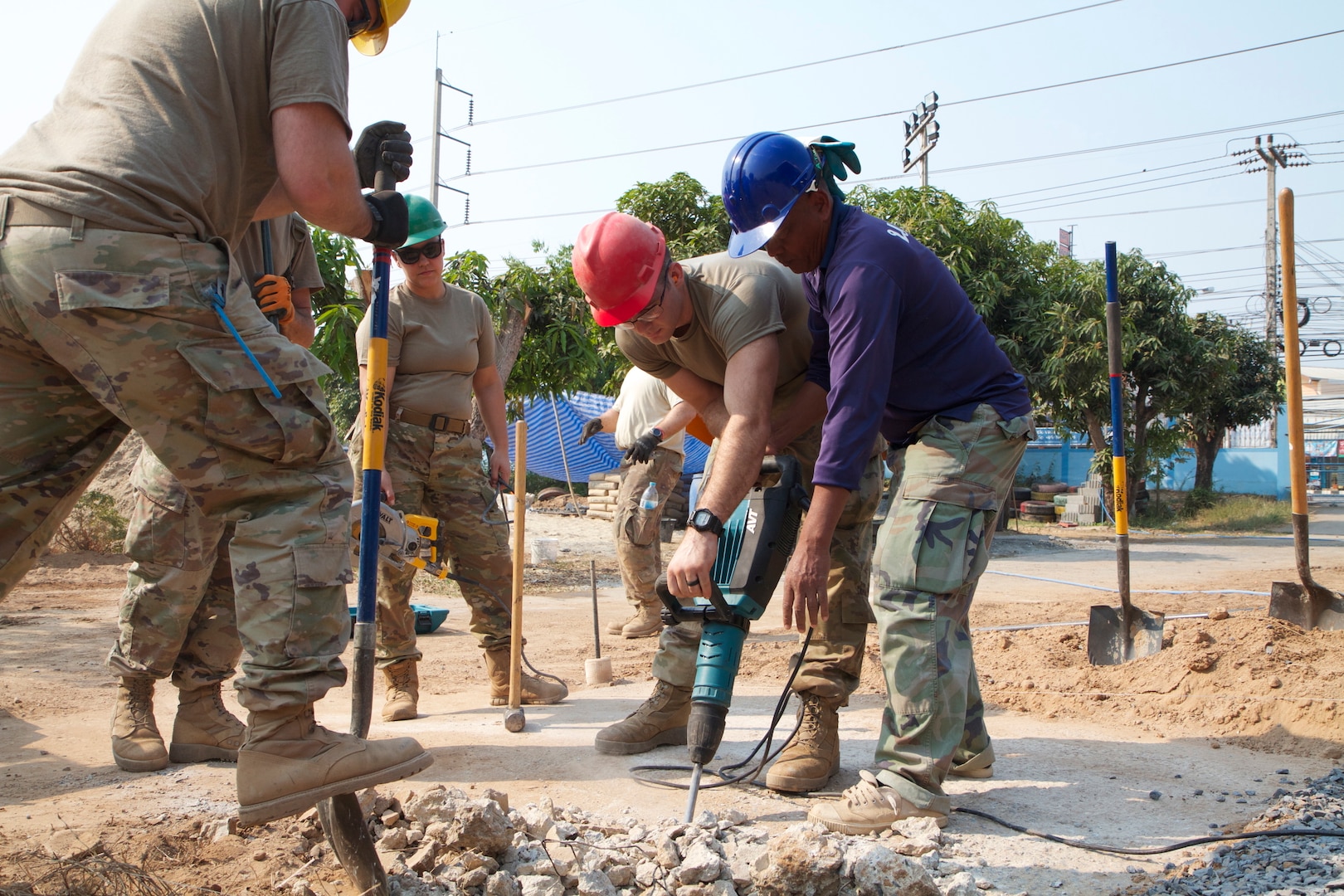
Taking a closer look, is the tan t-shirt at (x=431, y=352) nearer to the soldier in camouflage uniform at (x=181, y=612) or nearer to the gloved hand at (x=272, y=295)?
the soldier in camouflage uniform at (x=181, y=612)

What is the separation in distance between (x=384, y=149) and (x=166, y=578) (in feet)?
5.14

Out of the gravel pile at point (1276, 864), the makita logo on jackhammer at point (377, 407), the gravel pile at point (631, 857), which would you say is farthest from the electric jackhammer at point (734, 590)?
the gravel pile at point (1276, 864)

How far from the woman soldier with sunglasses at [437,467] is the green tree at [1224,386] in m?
17.3

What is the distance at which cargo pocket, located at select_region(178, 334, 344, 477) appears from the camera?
1913 millimetres

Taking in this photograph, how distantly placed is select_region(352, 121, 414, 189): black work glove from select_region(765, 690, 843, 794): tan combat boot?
199 cm

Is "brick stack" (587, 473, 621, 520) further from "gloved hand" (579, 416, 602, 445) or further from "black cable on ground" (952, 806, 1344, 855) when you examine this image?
"black cable on ground" (952, 806, 1344, 855)

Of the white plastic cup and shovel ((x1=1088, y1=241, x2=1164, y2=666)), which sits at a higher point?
shovel ((x1=1088, y1=241, x2=1164, y2=666))

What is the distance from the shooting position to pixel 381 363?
9.11ft

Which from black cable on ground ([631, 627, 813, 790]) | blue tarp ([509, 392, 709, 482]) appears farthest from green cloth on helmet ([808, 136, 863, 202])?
blue tarp ([509, 392, 709, 482])

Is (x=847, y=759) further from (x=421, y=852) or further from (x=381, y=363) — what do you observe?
(x=381, y=363)

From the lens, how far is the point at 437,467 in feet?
13.5

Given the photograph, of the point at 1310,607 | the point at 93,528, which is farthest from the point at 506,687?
the point at 93,528

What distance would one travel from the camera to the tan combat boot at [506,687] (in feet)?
13.9

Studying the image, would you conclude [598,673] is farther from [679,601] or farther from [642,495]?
[679,601]
